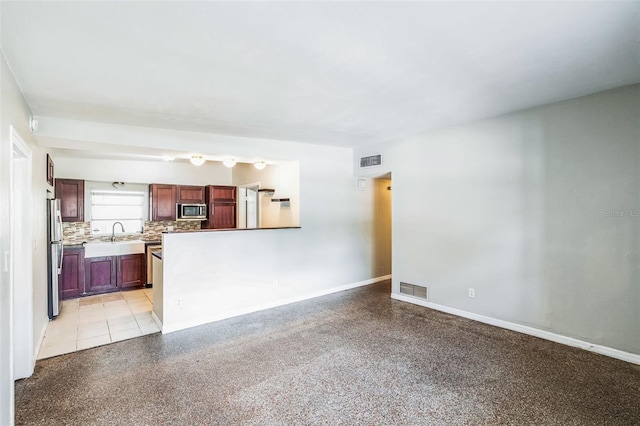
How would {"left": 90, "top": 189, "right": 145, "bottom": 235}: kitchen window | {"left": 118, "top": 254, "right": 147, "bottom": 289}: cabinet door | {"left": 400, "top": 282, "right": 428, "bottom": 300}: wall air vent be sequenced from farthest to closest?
{"left": 90, "top": 189, "right": 145, "bottom": 235}: kitchen window < {"left": 118, "top": 254, "right": 147, "bottom": 289}: cabinet door < {"left": 400, "top": 282, "right": 428, "bottom": 300}: wall air vent

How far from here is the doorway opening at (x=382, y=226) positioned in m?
6.08

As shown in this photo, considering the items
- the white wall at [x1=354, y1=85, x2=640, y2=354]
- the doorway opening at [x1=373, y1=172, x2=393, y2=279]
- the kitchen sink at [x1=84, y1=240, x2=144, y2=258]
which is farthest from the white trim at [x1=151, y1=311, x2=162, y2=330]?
the doorway opening at [x1=373, y1=172, x2=393, y2=279]

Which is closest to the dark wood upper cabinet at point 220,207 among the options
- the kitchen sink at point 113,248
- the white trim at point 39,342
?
the kitchen sink at point 113,248

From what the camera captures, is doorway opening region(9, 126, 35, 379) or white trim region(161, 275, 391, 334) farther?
white trim region(161, 275, 391, 334)

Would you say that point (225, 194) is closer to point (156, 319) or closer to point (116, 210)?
point (116, 210)

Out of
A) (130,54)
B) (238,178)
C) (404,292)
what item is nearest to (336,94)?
(130,54)

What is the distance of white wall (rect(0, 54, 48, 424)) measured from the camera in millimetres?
1925

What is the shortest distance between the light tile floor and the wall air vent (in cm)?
354

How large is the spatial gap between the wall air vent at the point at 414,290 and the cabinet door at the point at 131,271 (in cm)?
476

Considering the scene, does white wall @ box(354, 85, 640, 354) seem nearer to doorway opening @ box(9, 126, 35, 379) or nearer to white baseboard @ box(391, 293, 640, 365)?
white baseboard @ box(391, 293, 640, 365)

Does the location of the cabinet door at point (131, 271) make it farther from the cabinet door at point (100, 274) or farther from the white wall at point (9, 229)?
the white wall at point (9, 229)

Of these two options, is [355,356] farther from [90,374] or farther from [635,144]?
[635,144]

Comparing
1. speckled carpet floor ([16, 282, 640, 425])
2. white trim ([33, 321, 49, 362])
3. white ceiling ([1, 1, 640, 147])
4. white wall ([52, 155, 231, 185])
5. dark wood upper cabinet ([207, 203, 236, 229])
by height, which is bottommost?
speckled carpet floor ([16, 282, 640, 425])

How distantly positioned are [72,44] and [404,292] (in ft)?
15.6
